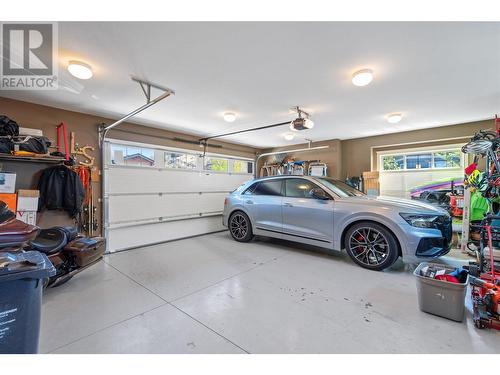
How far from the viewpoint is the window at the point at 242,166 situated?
6680 millimetres

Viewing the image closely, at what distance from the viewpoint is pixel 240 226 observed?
15.4 feet

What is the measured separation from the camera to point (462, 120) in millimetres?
4316

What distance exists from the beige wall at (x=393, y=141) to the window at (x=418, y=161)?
0.27 m

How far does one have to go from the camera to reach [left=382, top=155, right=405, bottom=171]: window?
5453 millimetres

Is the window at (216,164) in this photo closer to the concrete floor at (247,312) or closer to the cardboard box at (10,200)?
the concrete floor at (247,312)

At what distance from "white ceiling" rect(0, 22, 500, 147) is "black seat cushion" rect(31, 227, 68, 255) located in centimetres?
191

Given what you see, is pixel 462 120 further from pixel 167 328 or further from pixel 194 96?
pixel 167 328

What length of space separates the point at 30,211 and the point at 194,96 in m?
2.95

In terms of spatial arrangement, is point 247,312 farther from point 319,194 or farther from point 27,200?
point 27,200

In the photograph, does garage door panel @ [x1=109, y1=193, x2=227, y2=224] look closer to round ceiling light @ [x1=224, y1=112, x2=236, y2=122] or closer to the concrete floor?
the concrete floor

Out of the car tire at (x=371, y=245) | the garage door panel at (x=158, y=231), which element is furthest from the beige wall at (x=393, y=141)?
the garage door panel at (x=158, y=231)
